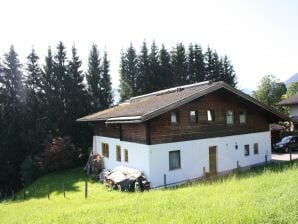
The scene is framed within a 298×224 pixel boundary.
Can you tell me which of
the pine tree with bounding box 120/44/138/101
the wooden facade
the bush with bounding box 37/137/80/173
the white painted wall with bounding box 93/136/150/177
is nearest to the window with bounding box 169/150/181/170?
the wooden facade

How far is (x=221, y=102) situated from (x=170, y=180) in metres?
7.49

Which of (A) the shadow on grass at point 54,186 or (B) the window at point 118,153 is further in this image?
(B) the window at point 118,153

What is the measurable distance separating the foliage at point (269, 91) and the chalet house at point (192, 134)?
35.4 meters

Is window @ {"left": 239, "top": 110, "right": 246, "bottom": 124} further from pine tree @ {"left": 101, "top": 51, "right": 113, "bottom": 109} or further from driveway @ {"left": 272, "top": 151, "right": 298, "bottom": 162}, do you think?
pine tree @ {"left": 101, "top": 51, "right": 113, "bottom": 109}

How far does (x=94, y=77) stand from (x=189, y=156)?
27.5 meters

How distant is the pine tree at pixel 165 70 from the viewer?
165 ft

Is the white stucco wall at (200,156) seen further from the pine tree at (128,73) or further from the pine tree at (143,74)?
the pine tree at (128,73)

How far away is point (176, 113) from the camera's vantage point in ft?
73.2

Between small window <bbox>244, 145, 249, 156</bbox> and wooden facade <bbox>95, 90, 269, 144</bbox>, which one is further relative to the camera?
small window <bbox>244, 145, 249, 156</bbox>

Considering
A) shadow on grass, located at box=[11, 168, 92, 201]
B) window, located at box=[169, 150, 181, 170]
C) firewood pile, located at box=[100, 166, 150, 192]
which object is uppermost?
window, located at box=[169, 150, 181, 170]

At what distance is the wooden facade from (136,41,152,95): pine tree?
21964 mm

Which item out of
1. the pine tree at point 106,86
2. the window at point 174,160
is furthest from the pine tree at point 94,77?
the window at point 174,160

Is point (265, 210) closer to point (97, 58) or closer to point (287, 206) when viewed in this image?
point (287, 206)

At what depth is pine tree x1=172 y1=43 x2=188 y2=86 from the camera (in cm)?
5297
